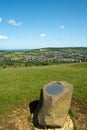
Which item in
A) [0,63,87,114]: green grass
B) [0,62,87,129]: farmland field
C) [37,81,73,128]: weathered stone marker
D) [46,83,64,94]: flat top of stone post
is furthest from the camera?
[0,63,87,114]: green grass

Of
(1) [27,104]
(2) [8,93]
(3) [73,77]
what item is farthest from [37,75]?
(1) [27,104]

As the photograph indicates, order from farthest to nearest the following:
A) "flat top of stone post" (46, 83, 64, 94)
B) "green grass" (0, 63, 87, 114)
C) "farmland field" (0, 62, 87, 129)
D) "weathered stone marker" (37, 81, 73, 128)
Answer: "green grass" (0, 63, 87, 114)
"farmland field" (0, 62, 87, 129)
"flat top of stone post" (46, 83, 64, 94)
"weathered stone marker" (37, 81, 73, 128)

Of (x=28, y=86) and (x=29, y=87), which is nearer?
(x=29, y=87)

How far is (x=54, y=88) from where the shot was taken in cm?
1653

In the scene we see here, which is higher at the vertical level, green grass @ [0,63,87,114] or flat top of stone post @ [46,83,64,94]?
flat top of stone post @ [46,83,64,94]

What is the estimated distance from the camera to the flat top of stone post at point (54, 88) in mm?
15631

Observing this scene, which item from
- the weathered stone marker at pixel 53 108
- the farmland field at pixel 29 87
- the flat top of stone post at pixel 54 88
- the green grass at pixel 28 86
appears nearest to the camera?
the weathered stone marker at pixel 53 108

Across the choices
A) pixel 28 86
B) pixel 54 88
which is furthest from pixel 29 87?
pixel 54 88

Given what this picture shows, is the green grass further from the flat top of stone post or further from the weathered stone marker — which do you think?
the weathered stone marker

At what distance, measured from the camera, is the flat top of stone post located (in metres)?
15.6

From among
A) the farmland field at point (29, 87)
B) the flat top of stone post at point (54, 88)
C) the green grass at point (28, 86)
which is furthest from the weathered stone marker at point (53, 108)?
the green grass at point (28, 86)

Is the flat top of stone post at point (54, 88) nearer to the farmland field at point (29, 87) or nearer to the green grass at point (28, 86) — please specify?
the farmland field at point (29, 87)

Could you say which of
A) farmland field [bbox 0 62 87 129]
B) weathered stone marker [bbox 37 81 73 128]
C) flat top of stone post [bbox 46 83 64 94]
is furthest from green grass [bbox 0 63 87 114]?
weathered stone marker [bbox 37 81 73 128]

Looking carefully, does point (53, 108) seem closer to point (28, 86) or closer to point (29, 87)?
point (29, 87)
